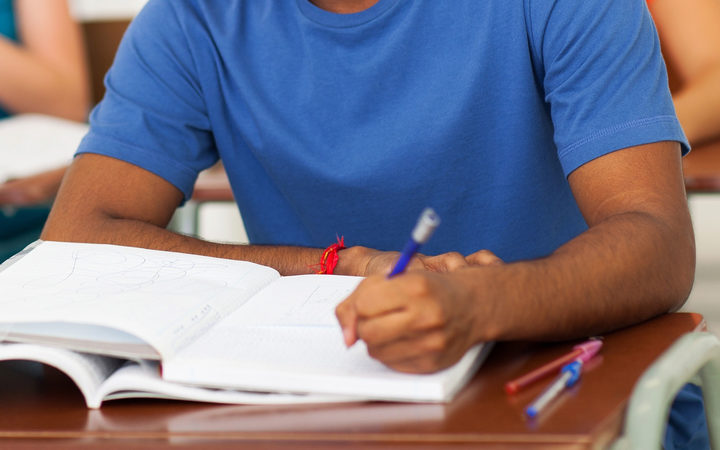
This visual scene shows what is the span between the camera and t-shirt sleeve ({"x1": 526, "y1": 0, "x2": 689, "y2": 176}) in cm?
102

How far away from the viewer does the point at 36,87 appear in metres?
2.37

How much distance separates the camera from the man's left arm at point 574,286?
2.09 feet

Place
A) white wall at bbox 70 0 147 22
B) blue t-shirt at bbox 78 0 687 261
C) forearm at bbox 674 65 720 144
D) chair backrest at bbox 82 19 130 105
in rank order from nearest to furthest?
blue t-shirt at bbox 78 0 687 261 → forearm at bbox 674 65 720 144 → chair backrest at bbox 82 19 130 105 → white wall at bbox 70 0 147 22

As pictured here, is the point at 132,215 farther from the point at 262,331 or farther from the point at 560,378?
the point at 560,378

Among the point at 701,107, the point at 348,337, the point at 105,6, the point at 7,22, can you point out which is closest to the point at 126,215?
the point at 348,337

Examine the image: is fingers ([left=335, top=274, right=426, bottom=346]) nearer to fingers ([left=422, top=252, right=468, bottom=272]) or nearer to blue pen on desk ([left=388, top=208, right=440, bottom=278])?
blue pen on desk ([left=388, top=208, right=440, bottom=278])

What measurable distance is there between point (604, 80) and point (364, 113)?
1.16 ft

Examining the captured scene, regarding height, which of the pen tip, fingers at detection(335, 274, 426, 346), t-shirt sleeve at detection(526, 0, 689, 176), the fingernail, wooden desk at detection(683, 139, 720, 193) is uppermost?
t-shirt sleeve at detection(526, 0, 689, 176)

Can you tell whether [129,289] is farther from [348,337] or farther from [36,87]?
[36,87]

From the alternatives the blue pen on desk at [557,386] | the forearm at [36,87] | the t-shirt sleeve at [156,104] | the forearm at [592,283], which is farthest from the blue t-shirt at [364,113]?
the forearm at [36,87]

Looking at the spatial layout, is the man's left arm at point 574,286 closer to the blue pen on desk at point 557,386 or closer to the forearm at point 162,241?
the blue pen on desk at point 557,386

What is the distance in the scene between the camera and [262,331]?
→ 2.42 feet

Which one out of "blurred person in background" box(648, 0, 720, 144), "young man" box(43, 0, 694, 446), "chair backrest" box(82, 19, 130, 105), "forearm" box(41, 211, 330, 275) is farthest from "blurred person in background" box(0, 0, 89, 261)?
"blurred person in background" box(648, 0, 720, 144)

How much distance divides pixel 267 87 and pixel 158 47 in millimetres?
183
